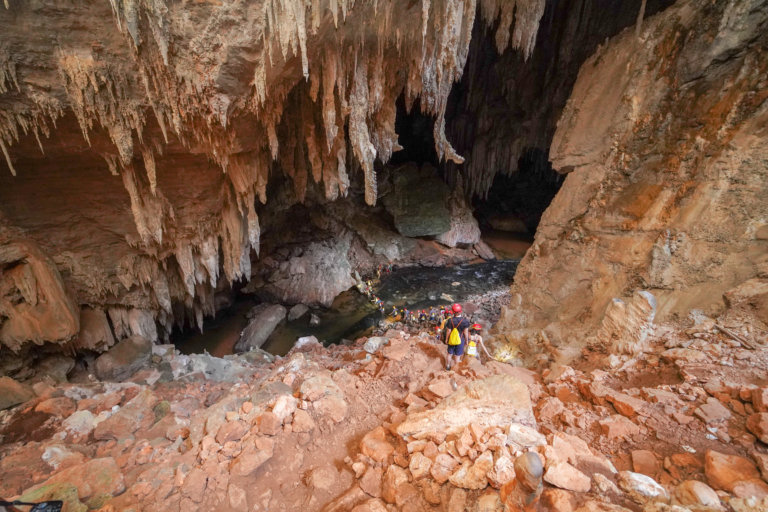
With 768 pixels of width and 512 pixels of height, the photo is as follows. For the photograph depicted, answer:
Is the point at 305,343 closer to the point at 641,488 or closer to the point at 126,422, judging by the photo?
the point at 126,422

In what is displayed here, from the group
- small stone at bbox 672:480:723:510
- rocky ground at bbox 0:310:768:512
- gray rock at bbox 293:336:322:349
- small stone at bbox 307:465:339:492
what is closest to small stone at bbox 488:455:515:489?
rocky ground at bbox 0:310:768:512

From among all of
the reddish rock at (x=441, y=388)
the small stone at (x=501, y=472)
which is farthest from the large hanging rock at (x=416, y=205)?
the small stone at (x=501, y=472)

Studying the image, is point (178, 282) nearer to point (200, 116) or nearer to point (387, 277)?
point (200, 116)

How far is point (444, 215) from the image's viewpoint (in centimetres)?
1485

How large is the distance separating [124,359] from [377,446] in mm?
6458

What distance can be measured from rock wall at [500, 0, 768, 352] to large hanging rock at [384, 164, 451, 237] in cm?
926

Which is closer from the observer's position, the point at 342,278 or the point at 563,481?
the point at 563,481

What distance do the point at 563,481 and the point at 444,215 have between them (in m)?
13.8

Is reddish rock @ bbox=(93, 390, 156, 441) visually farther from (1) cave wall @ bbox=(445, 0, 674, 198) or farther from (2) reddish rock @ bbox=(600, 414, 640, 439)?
(1) cave wall @ bbox=(445, 0, 674, 198)

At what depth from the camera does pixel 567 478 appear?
1.59 m

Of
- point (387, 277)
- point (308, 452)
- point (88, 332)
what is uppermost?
point (308, 452)

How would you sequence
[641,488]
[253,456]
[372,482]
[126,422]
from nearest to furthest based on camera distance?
1. [641,488]
2. [372,482]
3. [253,456]
4. [126,422]

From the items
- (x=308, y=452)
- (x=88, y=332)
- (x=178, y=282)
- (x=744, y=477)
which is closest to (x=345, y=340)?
(x=178, y=282)

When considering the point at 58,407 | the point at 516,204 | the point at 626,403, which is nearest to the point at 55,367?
the point at 58,407
